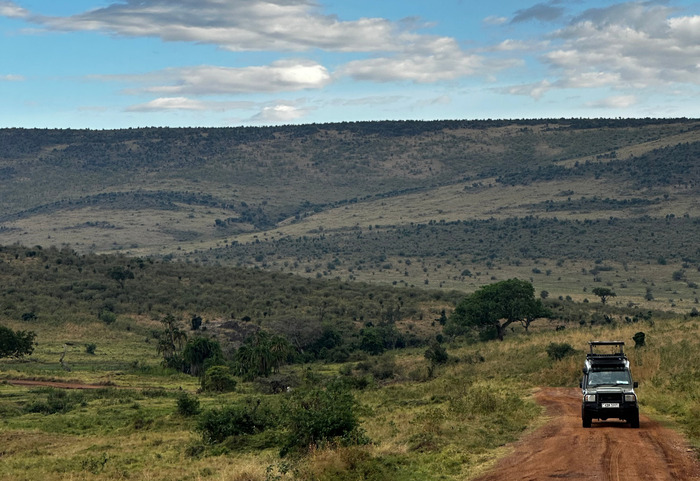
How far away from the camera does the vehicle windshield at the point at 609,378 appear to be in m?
26.9

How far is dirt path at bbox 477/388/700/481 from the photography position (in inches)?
798

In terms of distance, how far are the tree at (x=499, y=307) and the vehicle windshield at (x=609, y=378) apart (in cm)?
4423

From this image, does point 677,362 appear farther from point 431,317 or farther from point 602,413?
point 431,317

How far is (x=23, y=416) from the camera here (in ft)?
145

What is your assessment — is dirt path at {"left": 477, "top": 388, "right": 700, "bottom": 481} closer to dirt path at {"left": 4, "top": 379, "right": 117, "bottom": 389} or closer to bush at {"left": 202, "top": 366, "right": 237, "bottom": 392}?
bush at {"left": 202, "top": 366, "right": 237, "bottom": 392}

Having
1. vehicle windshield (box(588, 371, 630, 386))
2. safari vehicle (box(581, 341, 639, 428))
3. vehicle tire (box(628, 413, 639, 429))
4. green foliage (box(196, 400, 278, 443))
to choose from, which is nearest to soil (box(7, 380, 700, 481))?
vehicle tire (box(628, 413, 639, 429))

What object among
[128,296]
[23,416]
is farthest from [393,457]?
[128,296]

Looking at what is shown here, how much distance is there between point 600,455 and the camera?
22.2 m

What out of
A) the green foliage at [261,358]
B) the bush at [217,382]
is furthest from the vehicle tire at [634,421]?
the green foliage at [261,358]

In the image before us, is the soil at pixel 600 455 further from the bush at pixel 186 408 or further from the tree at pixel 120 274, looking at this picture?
the tree at pixel 120 274

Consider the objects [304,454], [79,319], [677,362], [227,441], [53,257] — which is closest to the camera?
[304,454]

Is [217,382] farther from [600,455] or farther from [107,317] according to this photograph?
[107,317]

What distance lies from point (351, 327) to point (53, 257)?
155 ft

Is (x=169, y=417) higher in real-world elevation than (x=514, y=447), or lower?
lower
